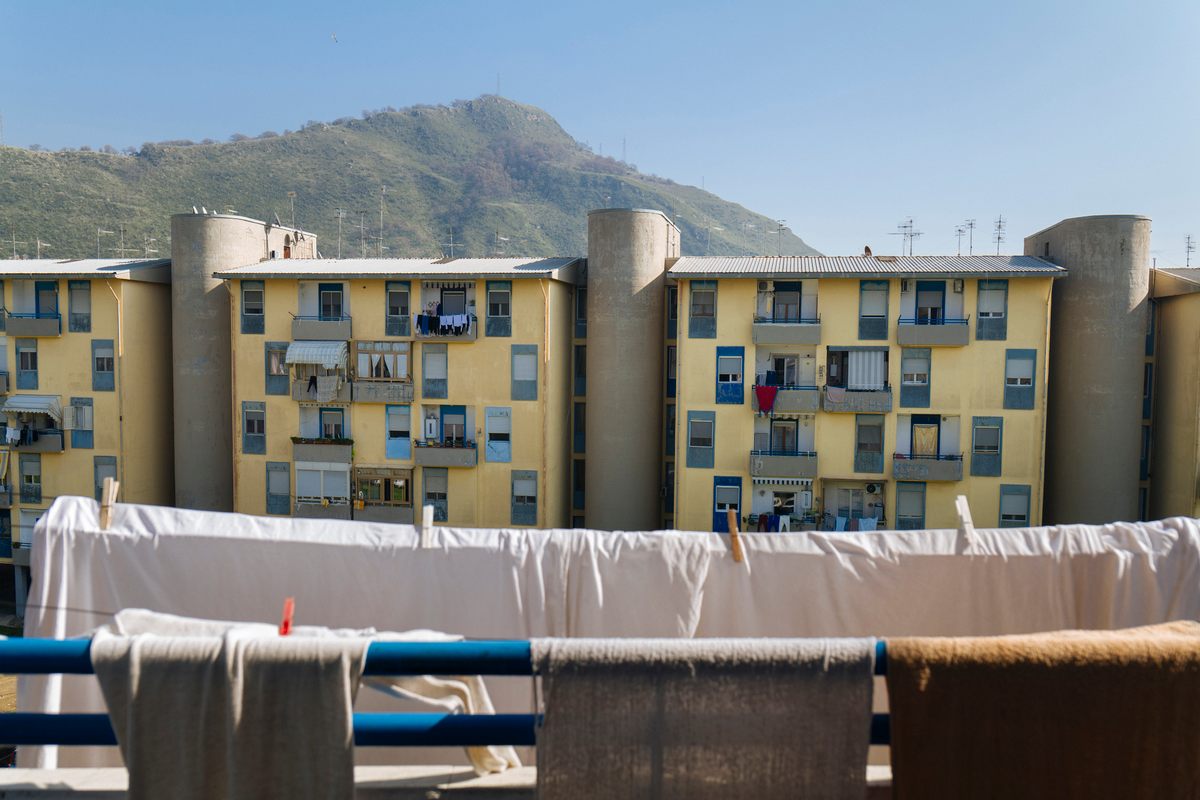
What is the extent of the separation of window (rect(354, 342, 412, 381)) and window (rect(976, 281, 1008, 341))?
19.1 m

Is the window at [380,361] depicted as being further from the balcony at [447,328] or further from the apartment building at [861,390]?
the apartment building at [861,390]

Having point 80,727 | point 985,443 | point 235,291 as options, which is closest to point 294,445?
point 235,291

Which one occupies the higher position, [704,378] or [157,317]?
[157,317]

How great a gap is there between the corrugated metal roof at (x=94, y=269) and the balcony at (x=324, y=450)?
864cm

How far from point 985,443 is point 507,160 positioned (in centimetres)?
12468

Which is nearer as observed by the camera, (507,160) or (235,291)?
(235,291)

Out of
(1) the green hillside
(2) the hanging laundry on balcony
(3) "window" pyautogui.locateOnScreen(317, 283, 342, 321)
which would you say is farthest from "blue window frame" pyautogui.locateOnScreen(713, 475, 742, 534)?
(1) the green hillside

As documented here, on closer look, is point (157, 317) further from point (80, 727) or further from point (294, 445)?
point (80, 727)

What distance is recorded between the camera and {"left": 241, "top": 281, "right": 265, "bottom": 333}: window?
29344 mm

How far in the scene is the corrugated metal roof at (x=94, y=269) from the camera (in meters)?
29.7

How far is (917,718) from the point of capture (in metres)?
2.44

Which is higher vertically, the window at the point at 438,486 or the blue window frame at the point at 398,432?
the blue window frame at the point at 398,432

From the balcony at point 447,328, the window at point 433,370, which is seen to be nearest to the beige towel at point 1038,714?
the balcony at point 447,328

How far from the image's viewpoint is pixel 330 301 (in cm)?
2916
